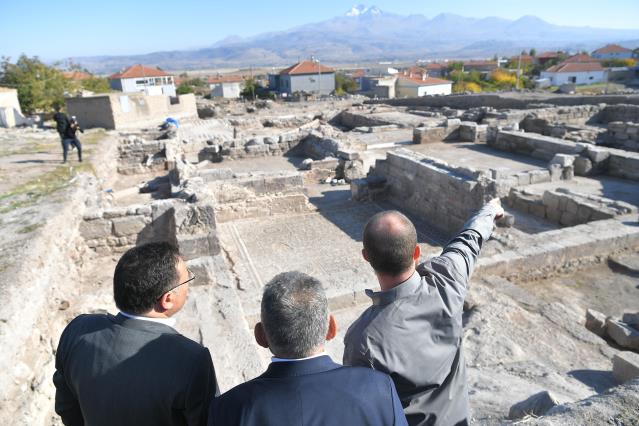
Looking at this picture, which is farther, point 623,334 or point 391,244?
point 623,334

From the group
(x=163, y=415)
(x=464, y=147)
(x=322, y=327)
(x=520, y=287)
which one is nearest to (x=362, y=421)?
(x=322, y=327)

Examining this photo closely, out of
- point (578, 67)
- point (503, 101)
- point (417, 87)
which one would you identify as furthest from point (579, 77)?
point (503, 101)

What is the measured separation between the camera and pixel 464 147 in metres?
16.6

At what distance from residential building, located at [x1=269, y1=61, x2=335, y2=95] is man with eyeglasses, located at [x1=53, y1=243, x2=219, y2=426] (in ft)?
226

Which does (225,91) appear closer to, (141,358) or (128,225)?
(128,225)

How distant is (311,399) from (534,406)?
2277 mm

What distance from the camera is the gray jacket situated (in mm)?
2033

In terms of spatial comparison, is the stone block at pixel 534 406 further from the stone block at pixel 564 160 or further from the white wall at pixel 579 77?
the white wall at pixel 579 77

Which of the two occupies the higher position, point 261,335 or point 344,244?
point 261,335

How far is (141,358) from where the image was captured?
77.0 inches

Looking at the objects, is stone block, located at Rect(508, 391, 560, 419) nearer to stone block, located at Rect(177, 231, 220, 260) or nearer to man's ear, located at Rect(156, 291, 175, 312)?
man's ear, located at Rect(156, 291, 175, 312)

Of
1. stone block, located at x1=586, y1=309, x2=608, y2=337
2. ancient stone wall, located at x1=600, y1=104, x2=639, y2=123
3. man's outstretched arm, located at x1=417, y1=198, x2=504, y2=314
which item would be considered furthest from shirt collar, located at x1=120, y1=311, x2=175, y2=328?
ancient stone wall, located at x1=600, y1=104, x2=639, y2=123

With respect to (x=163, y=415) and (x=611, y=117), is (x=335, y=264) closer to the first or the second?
(x=163, y=415)

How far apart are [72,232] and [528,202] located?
9.10 m
